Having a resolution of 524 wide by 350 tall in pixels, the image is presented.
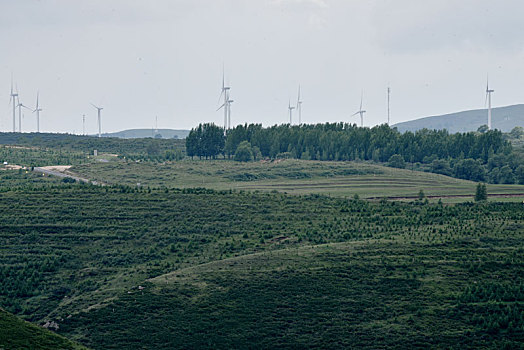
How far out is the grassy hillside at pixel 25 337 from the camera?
60156 millimetres

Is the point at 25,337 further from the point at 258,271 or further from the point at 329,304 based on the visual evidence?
the point at 258,271

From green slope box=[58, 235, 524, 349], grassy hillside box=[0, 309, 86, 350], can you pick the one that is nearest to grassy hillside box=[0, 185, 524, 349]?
green slope box=[58, 235, 524, 349]

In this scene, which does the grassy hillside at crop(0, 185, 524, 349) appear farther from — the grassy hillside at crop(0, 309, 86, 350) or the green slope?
the grassy hillside at crop(0, 309, 86, 350)

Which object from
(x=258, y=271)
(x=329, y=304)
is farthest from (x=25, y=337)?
(x=258, y=271)

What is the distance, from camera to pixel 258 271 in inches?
3460

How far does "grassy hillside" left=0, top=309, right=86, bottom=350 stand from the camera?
60.2 meters

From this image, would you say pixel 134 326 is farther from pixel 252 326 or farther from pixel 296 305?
pixel 296 305

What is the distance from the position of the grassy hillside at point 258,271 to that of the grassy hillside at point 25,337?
7449 mm

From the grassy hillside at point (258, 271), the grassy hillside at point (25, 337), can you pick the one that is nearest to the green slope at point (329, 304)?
the grassy hillside at point (258, 271)

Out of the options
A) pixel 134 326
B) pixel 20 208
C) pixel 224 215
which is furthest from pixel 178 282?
pixel 20 208

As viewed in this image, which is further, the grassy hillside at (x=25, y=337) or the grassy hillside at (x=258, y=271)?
the grassy hillside at (x=258, y=271)

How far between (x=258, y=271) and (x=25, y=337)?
32.9m

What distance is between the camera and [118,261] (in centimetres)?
10162

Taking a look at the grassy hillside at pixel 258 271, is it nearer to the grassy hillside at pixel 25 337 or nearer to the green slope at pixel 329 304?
the green slope at pixel 329 304
